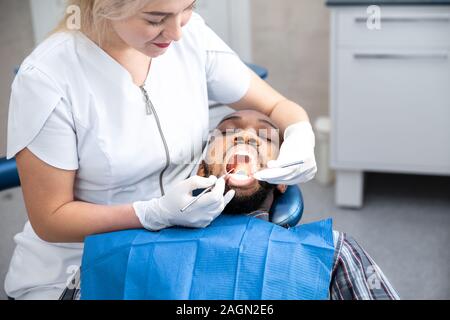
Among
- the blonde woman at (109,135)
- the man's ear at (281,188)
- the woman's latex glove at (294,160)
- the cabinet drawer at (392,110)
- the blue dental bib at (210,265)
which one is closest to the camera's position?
the blue dental bib at (210,265)

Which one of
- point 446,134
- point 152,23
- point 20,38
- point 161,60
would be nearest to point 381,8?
point 446,134

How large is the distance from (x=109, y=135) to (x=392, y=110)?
144cm

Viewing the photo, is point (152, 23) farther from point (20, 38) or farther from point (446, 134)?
point (20, 38)

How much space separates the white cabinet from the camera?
2334mm

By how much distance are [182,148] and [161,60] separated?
0.68 feet

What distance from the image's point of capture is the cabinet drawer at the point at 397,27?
229cm

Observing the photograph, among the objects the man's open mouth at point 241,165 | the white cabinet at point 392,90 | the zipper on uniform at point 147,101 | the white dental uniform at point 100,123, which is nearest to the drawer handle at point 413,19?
the white cabinet at point 392,90

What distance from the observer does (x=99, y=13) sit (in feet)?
4.16

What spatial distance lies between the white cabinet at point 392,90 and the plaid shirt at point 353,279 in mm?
1236

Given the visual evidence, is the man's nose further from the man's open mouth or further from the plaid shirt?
the plaid shirt

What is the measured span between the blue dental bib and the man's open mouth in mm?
187

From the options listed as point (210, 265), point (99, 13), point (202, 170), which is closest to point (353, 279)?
point (210, 265)

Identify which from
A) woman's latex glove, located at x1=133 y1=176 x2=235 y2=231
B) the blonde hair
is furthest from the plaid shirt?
the blonde hair

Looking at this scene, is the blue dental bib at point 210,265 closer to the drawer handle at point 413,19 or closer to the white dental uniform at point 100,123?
the white dental uniform at point 100,123
